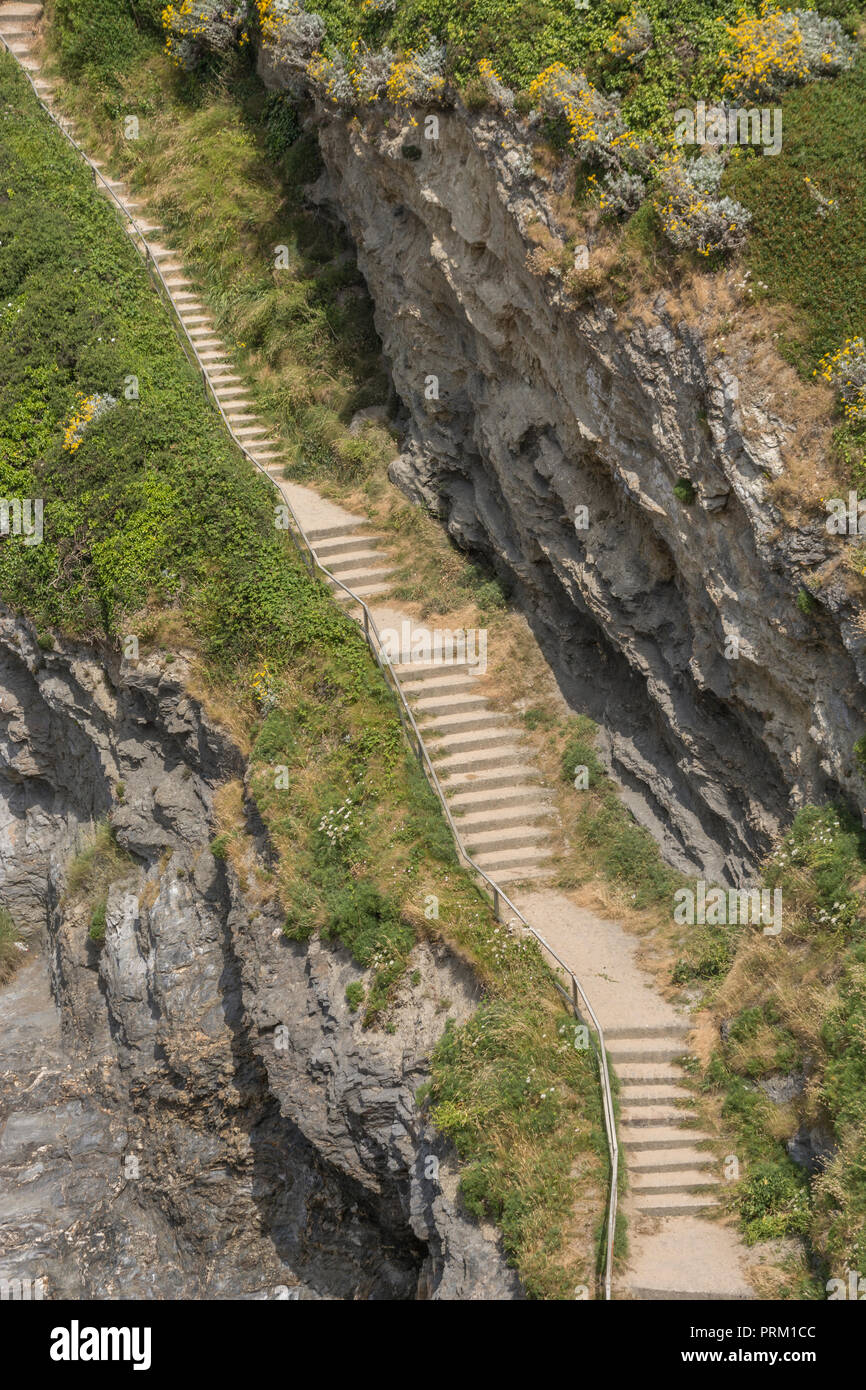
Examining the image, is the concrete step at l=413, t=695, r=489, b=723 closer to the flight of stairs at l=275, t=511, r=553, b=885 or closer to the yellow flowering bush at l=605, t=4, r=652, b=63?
the flight of stairs at l=275, t=511, r=553, b=885

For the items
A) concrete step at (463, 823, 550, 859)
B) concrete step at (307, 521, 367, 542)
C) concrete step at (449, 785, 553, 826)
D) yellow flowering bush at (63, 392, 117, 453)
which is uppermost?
yellow flowering bush at (63, 392, 117, 453)

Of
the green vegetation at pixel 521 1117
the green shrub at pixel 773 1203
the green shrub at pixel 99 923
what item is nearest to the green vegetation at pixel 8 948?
the green shrub at pixel 99 923

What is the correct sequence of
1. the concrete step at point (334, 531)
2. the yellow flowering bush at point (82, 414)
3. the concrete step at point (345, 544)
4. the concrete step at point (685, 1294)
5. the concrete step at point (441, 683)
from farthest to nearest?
1. the yellow flowering bush at point (82, 414)
2. the concrete step at point (334, 531)
3. the concrete step at point (345, 544)
4. the concrete step at point (441, 683)
5. the concrete step at point (685, 1294)

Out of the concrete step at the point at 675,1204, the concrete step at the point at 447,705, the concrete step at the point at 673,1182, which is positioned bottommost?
the concrete step at the point at 675,1204

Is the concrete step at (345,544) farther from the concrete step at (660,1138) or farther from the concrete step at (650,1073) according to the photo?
the concrete step at (660,1138)

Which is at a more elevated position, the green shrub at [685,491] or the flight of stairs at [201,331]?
the flight of stairs at [201,331]

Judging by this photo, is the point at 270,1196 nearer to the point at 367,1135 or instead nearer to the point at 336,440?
the point at 367,1135

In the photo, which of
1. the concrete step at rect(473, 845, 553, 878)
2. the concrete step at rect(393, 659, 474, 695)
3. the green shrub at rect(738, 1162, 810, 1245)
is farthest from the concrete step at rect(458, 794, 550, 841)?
the green shrub at rect(738, 1162, 810, 1245)
